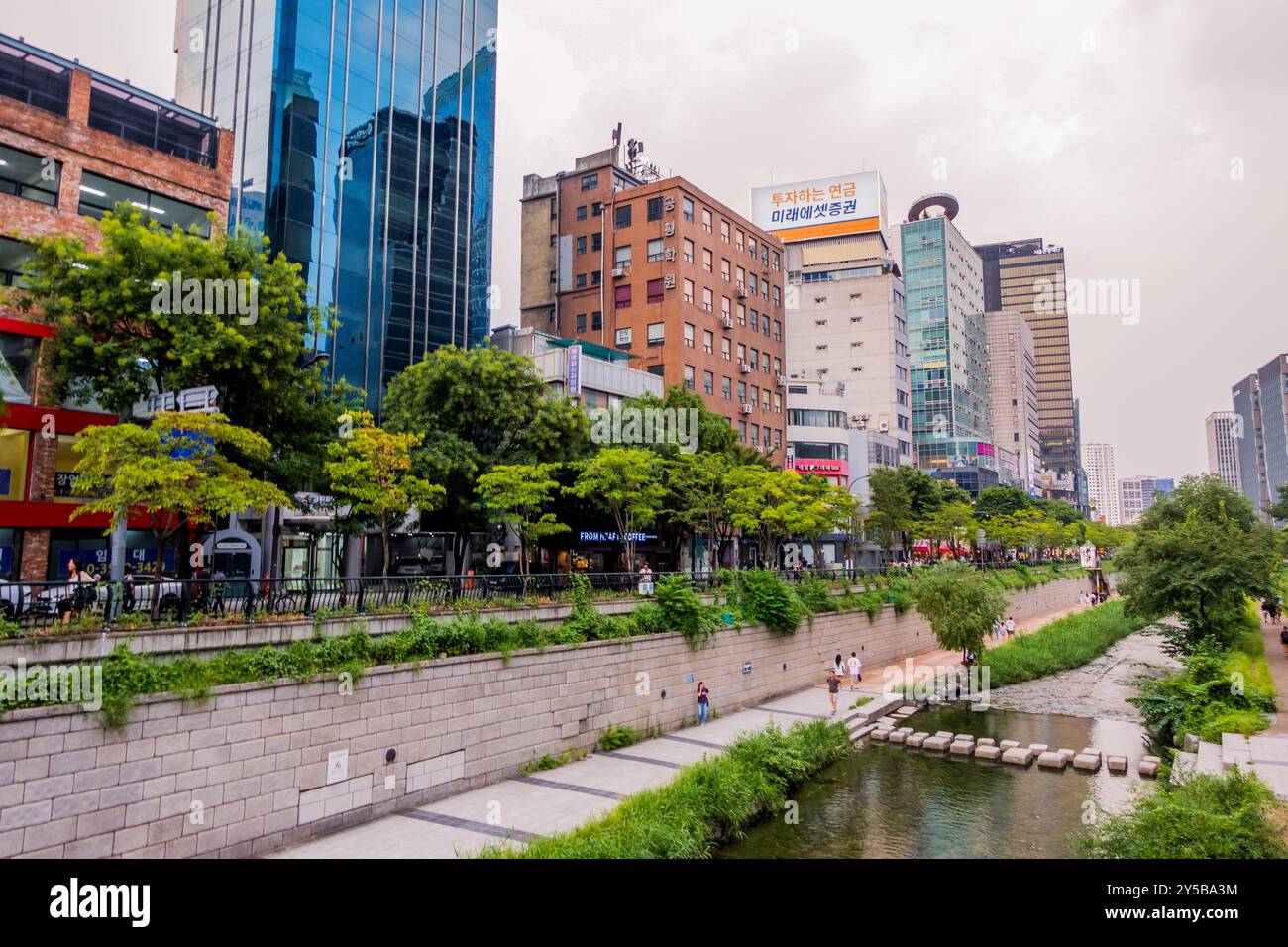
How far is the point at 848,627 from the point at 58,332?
113 feet

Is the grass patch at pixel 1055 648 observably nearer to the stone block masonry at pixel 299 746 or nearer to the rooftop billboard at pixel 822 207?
the stone block masonry at pixel 299 746

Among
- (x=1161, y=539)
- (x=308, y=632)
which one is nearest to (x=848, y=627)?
(x=1161, y=539)

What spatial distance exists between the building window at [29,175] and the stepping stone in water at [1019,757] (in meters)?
35.4

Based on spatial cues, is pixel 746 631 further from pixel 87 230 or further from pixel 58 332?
pixel 87 230

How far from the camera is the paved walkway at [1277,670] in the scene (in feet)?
70.3

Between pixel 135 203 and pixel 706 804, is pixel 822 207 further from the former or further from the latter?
pixel 706 804

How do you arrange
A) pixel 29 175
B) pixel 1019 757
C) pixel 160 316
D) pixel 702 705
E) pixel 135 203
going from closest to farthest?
pixel 160 316
pixel 29 175
pixel 1019 757
pixel 135 203
pixel 702 705

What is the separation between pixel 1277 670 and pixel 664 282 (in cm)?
4145

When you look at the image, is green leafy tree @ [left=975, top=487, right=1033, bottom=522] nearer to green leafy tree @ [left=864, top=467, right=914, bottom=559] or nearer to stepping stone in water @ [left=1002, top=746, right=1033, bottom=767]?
green leafy tree @ [left=864, top=467, right=914, bottom=559]

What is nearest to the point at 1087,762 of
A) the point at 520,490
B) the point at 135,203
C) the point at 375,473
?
the point at 520,490

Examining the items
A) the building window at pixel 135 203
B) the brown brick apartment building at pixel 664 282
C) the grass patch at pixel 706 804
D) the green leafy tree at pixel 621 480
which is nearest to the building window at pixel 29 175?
the building window at pixel 135 203

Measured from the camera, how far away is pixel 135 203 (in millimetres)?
27234

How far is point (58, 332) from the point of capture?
73.4 ft

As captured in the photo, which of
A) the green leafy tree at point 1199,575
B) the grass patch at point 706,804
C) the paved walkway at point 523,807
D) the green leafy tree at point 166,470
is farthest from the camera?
the green leafy tree at point 1199,575
